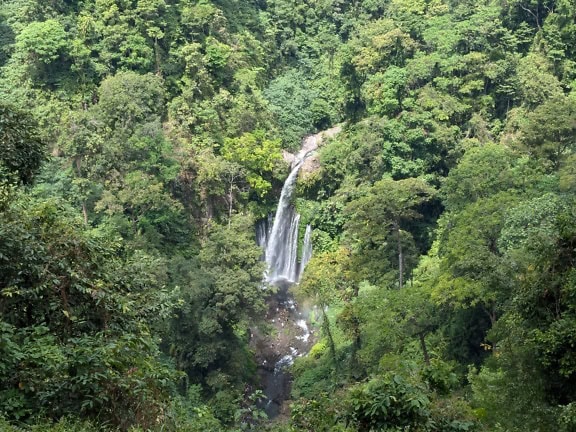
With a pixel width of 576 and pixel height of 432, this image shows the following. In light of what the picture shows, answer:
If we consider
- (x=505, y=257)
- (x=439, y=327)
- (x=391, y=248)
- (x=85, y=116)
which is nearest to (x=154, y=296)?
(x=505, y=257)

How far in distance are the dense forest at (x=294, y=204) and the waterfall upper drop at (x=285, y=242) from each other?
634mm

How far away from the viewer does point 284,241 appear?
28.8 meters

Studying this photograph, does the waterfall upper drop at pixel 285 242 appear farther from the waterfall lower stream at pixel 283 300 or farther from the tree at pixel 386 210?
the tree at pixel 386 210

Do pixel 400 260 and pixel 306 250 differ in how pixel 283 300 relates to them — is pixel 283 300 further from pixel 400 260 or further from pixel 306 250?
pixel 400 260

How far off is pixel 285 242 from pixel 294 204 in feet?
5.97

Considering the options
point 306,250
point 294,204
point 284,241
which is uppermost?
point 294,204

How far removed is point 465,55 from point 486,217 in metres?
11.9

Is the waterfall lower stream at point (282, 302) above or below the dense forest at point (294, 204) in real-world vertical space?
below

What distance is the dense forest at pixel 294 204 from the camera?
282 inches

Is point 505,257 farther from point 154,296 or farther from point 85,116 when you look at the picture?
point 85,116

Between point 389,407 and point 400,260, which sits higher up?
point 389,407

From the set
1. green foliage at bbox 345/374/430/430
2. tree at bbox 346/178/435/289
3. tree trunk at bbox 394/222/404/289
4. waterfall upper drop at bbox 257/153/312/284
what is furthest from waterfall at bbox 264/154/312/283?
green foliage at bbox 345/374/430/430

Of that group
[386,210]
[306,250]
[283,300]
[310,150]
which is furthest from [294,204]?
[386,210]

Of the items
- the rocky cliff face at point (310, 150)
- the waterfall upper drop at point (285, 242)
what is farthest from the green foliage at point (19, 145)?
the rocky cliff face at point (310, 150)
